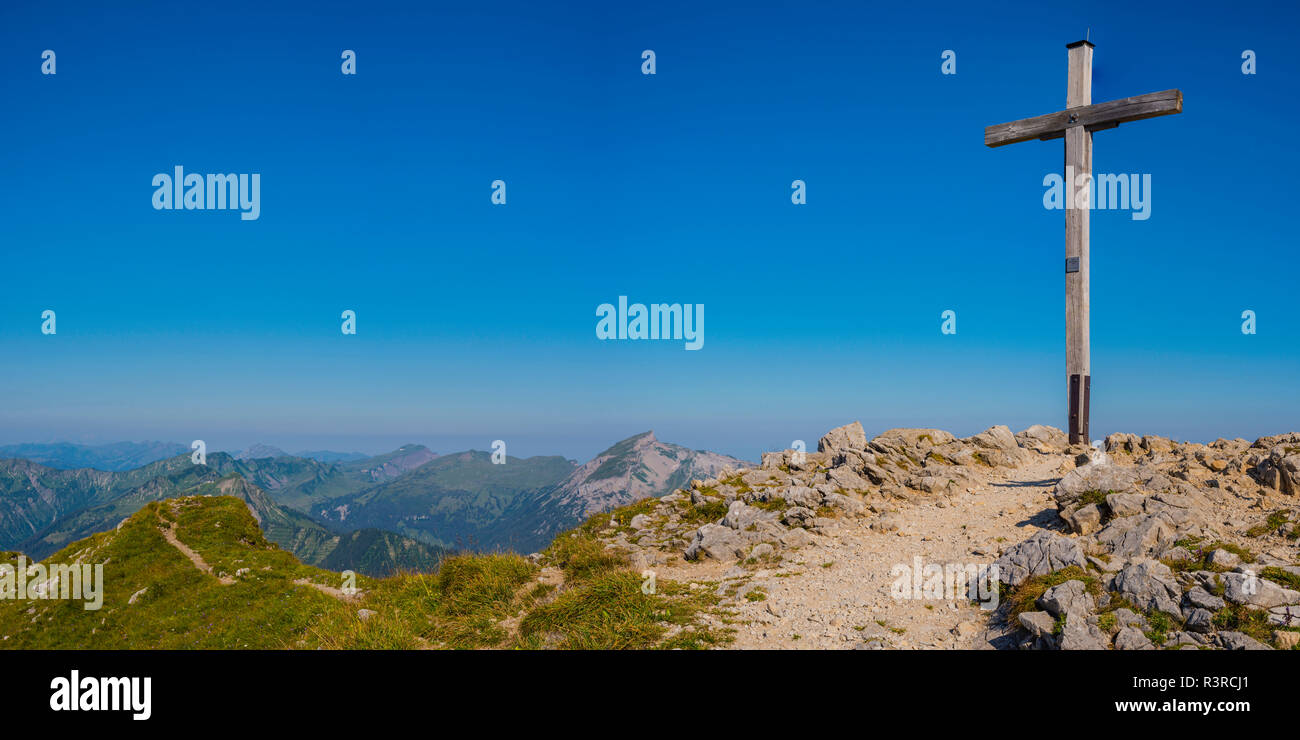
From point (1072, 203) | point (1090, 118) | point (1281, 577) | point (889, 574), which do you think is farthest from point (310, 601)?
point (1090, 118)

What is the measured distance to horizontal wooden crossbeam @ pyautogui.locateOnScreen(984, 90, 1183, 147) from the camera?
19.3 m

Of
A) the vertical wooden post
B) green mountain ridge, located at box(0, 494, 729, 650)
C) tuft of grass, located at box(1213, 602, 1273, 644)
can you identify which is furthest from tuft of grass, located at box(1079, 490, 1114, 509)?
green mountain ridge, located at box(0, 494, 729, 650)

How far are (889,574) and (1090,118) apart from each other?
17130 mm

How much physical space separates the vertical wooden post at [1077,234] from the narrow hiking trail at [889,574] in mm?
3476

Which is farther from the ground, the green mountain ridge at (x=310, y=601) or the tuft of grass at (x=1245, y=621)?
the tuft of grass at (x=1245, y=621)

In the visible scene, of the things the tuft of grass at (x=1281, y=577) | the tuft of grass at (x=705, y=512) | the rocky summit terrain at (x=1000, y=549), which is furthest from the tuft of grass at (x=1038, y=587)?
the tuft of grass at (x=705, y=512)

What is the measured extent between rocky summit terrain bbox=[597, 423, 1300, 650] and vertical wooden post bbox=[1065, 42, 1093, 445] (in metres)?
2.90

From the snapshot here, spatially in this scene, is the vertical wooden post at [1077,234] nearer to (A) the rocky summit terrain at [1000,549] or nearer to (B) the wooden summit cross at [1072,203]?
(B) the wooden summit cross at [1072,203]

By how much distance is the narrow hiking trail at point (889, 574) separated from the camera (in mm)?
11148

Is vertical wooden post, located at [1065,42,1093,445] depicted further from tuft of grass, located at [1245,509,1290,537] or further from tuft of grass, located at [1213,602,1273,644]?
tuft of grass, located at [1213,602,1273,644]

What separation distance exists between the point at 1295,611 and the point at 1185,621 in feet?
4.35
